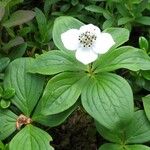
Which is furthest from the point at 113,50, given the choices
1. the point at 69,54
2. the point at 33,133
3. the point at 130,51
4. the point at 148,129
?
the point at 33,133

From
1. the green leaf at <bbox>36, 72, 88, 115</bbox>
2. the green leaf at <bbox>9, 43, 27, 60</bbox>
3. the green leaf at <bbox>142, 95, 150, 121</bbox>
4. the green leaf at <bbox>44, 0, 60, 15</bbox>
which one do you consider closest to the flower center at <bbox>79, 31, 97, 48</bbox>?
the green leaf at <bbox>36, 72, 88, 115</bbox>

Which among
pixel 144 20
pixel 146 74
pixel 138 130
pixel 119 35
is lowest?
pixel 138 130

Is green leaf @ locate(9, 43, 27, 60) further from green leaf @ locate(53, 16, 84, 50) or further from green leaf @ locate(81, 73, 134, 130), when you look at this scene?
green leaf @ locate(81, 73, 134, 130)

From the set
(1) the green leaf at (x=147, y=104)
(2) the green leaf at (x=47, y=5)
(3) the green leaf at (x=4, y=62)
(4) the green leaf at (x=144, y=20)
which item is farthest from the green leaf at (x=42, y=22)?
(1) the green leaf at (x=147, y=104)

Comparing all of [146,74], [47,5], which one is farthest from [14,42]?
[146,74]

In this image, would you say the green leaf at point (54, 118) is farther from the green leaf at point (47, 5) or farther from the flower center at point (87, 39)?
the green leaf at point (47, 5)

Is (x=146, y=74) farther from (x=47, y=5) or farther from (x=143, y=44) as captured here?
(x=47, y=5)

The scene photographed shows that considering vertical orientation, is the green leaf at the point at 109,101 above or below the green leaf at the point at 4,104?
above
